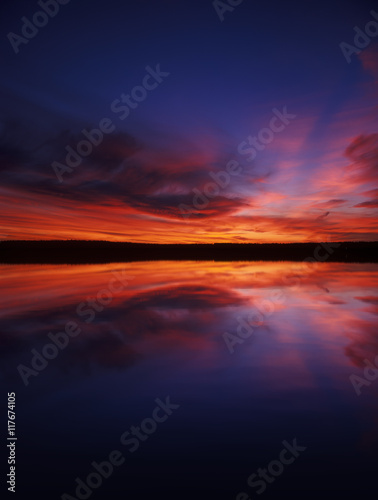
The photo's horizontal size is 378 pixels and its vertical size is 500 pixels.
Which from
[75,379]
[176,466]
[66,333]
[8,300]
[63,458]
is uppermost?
[8,300]

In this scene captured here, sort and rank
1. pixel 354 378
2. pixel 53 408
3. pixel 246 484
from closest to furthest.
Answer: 1. pixel 246 484
2. pixel 53 408
3. pixel 354 378

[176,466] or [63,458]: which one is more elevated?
[63,458]

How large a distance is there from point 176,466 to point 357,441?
232 centimetres

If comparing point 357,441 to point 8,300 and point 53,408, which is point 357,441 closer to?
point 53,408

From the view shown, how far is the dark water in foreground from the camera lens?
12.9ft

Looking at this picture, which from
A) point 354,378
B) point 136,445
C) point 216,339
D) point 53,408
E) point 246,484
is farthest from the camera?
Result: point 216,339

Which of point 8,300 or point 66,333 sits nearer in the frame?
point 66,333

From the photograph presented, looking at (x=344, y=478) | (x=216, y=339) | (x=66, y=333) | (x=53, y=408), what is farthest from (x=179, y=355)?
(x=344, y=478)

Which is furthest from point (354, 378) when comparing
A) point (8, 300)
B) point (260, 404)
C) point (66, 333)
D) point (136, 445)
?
point (8, 300)

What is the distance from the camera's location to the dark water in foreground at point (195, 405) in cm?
392

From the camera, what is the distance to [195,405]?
5531mm

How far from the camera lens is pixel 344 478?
153 inches

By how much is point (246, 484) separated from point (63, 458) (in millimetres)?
2129

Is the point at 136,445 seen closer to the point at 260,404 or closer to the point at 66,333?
the point at 260,404
